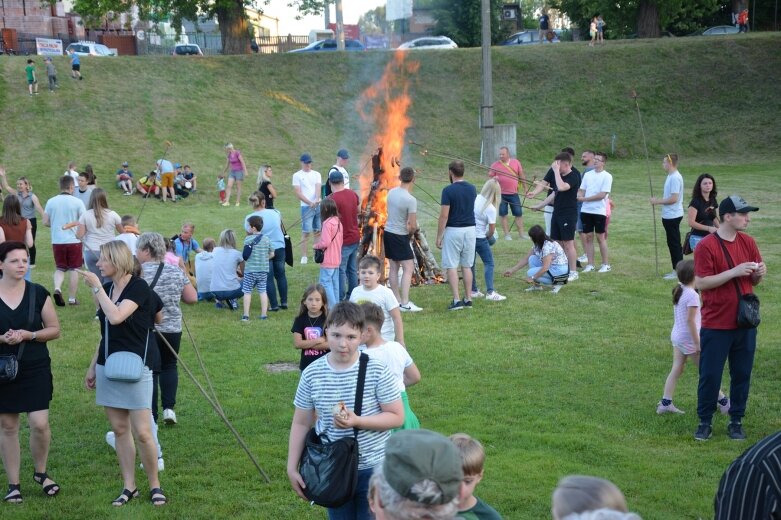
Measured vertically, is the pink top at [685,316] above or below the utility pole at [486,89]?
below

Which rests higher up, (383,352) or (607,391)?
(383,352)

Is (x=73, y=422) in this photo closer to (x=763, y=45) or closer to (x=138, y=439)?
(x=138, y=439)

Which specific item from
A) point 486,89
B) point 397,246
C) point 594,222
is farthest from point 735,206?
point 486,89

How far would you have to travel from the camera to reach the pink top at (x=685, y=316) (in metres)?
7.46

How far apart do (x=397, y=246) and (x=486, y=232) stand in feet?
5.79

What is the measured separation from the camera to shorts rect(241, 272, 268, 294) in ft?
38.4

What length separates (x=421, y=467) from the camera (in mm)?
2961

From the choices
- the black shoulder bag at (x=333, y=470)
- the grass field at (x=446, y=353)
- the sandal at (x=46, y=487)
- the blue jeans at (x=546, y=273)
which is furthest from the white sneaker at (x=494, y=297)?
the black shoulder bag at (x=333, y=470)

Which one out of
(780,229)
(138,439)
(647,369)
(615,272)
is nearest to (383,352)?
(138,439)

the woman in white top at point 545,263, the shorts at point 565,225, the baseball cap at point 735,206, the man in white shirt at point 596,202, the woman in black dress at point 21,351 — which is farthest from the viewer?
the man in white shirt at point 596,202

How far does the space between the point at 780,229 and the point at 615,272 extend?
596 cm

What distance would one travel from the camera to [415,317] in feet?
38.5

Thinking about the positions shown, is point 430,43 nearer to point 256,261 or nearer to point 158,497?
point 256,261

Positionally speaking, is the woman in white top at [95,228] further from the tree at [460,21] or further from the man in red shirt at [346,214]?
the tree at [460,21]
